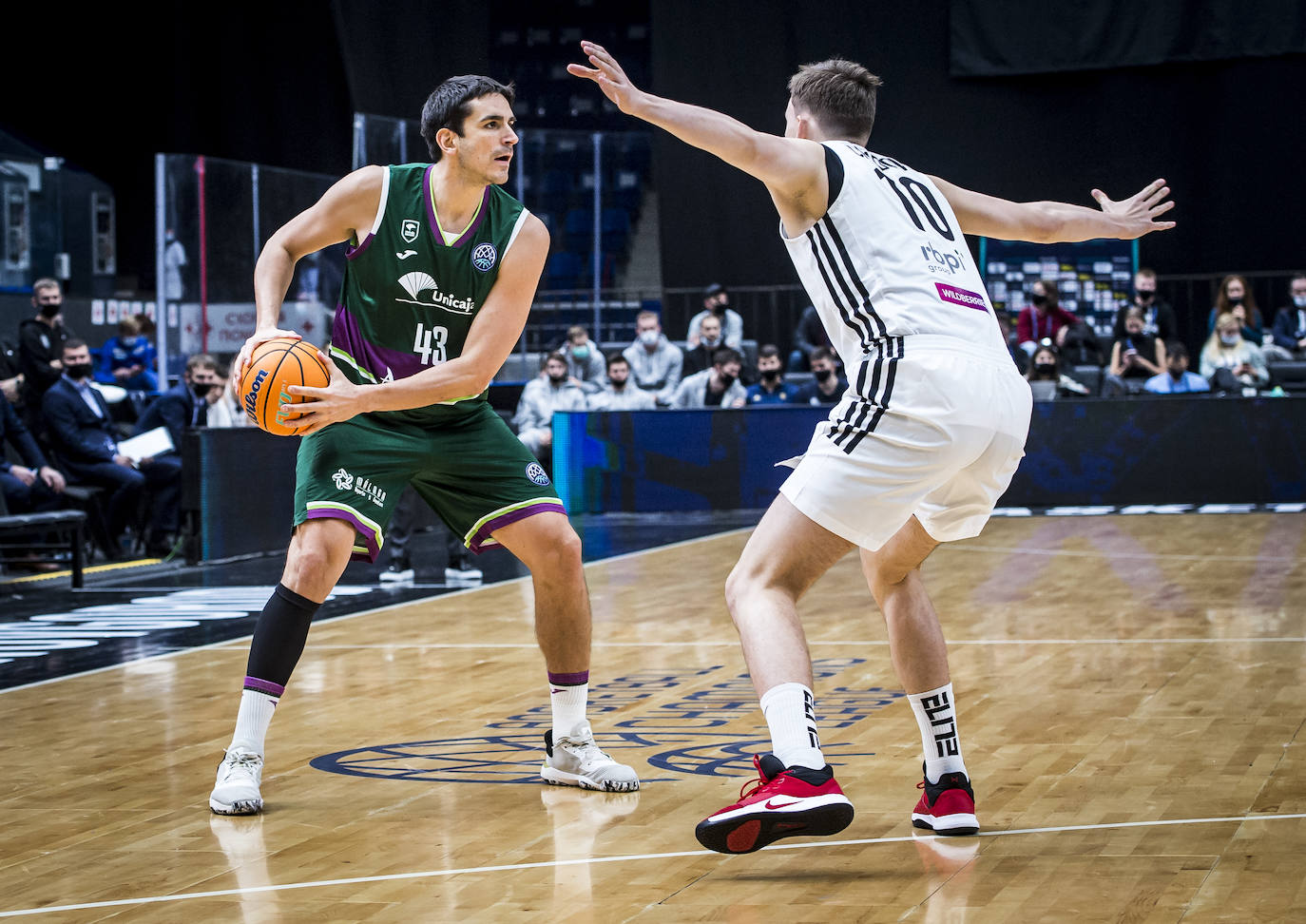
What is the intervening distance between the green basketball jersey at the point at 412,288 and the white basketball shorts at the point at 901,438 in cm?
122

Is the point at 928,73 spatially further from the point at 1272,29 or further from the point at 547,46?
the point at 547,46

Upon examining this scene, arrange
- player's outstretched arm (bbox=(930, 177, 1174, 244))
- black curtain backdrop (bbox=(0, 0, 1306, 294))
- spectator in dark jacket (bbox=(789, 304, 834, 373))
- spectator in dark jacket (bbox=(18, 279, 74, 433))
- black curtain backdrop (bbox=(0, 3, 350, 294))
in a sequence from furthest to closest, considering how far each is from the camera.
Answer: black curtain backdrop (bbox=(0, 3, 350, 294)) → black curtain backdrop (bbox=(0, 0, 1306, 294)) → spectator in dark jacket (bbox=(789, 304, 834, 373)) → spectator in dark jacket (bbox=(18, 279, 74, 433)) → player's outstretched arm (bbox=(930, 177, 1174, 244))

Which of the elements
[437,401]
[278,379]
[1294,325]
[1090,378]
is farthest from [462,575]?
[1294,325]

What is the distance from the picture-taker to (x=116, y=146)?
21.4 m

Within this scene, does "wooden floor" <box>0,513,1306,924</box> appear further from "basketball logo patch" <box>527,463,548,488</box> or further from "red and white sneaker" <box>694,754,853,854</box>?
"basketball logo patch" <box>527,463,548,488</box>

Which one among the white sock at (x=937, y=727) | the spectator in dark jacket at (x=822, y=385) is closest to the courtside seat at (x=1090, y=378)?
the spectator in dark jacket at (x=822, y=385)

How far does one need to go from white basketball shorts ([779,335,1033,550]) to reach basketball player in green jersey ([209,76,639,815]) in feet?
3.57

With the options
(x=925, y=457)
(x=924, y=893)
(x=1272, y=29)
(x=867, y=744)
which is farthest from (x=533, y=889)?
(x=1272, y=29)

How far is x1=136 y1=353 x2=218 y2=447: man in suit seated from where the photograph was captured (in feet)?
35.9

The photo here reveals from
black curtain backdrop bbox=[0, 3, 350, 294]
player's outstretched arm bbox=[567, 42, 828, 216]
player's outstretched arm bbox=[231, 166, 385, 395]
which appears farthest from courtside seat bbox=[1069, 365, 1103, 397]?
player's outstretched arm bbox=[567, 42, 828, 216]

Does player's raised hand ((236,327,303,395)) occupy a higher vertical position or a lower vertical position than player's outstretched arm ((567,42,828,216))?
lower

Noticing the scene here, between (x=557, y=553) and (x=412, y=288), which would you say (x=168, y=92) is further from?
(x=557, y=553)

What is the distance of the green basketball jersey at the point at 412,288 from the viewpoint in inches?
165

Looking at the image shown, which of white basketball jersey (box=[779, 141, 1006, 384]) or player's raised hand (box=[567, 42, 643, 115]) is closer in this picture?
player's raised hand (box=[567, 42, 643, 115])
